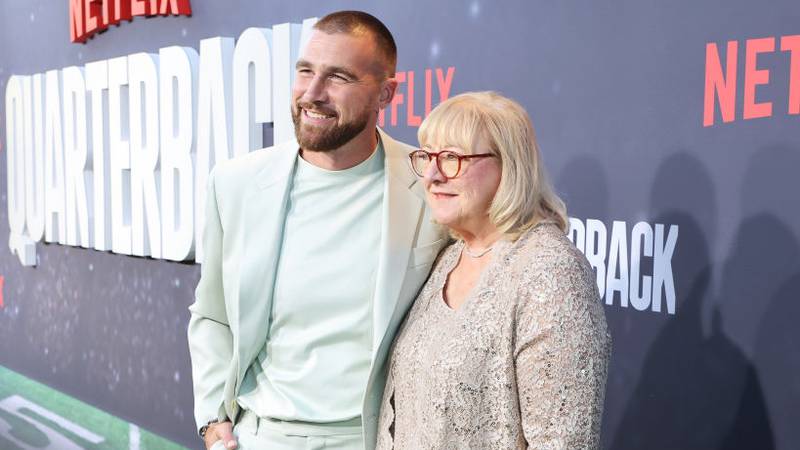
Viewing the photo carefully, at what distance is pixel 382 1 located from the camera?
3.12 meters

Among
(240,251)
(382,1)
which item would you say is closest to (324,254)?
(240,251)

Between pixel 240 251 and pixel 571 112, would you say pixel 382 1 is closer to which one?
pixel 571 112

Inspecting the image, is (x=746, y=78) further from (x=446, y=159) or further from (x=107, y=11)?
(x=107, y=11)

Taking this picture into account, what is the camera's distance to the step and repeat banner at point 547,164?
6.80 feet

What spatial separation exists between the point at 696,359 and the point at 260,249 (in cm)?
102

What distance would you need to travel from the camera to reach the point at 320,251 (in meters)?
1.96

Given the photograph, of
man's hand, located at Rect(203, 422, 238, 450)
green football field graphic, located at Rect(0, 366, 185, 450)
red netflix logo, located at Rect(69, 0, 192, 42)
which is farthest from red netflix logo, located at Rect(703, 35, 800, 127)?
green football field graphic, located at Rect(0, 366, 185, 450)

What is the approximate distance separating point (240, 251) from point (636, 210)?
3.11 feet

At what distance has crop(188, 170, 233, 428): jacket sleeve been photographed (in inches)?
81.9

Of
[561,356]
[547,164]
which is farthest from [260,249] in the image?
[547,164]

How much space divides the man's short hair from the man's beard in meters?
0.14

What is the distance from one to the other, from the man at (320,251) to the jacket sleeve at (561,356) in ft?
1.30

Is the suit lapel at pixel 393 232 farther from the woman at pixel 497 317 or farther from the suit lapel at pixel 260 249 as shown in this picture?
the suit lapel at pixel 260 249

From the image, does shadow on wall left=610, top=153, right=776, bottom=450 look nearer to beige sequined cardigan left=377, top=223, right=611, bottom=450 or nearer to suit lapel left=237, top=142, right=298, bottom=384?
beige sequined cardigan left=377, top=223, right=611, bottom=450
